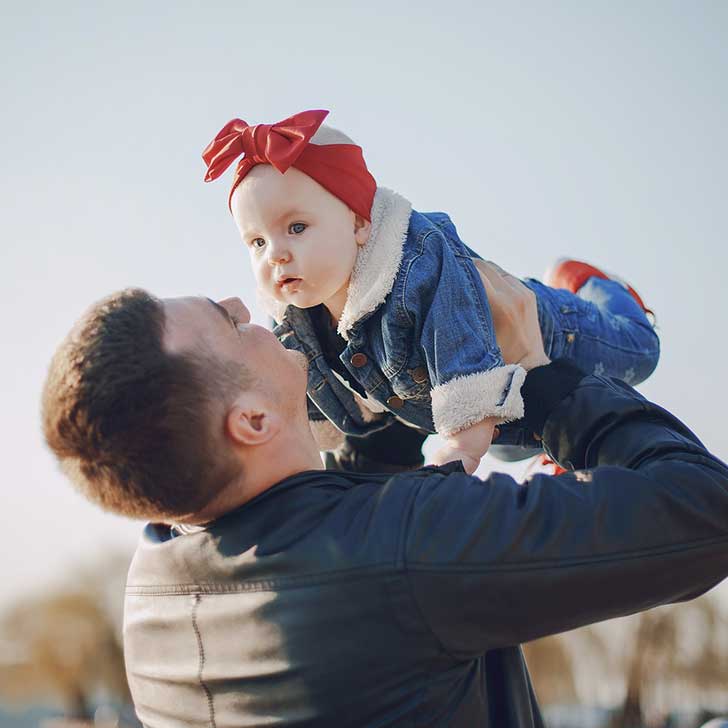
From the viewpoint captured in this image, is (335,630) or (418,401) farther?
(418,401)

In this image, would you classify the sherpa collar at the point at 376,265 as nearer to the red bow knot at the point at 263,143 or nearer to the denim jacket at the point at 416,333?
the denim jacket at the point at 416,333

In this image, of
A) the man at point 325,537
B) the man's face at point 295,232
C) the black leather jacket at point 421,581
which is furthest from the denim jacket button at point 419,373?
the black leather jacket at point 421,581

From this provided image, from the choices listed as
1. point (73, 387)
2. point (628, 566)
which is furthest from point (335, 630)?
point (73, 387)

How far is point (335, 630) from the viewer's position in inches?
80.7

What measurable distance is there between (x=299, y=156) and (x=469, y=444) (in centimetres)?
107

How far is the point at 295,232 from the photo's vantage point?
3.12 m

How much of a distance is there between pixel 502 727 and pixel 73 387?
124 cm

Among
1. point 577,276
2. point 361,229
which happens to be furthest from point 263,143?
point 577,276

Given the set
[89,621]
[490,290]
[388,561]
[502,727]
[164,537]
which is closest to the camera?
[388,561]

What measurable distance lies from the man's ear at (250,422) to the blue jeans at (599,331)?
1388 millimetres

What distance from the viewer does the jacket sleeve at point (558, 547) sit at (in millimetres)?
1984

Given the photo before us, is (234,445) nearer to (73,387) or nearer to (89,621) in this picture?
(73,387)

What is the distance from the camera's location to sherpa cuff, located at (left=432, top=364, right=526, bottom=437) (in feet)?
9.27

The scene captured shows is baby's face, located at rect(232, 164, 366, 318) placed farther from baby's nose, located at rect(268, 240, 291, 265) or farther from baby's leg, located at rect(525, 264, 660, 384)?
baby's leg, located at rect(525, 264, 660, 384)
